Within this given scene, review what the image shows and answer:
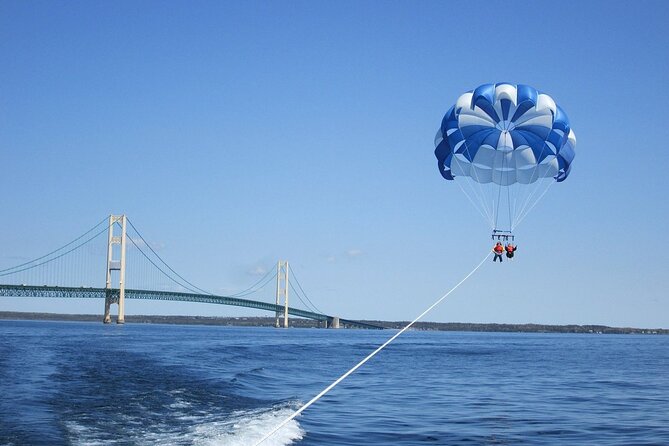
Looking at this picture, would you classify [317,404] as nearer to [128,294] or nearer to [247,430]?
[247,430]

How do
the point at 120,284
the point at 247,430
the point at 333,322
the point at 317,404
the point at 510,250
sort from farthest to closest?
the point at 333,322
the point at 120,284
the point at 510,250
the point at 317,404
the point at 247,430

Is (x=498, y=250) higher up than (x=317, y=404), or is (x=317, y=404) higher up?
(x=498, y=250)

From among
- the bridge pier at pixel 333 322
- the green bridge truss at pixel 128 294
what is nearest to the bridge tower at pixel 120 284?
the green bridge truss at pixel 128 294

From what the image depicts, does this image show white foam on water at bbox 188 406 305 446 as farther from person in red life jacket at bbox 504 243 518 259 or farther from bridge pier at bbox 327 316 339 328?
bridge pier at bbox 327 316 339 328

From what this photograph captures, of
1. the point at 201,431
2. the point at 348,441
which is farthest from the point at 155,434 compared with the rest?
the point at 348,441

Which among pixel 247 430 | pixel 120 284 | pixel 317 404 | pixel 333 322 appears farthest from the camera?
pixel 333 322

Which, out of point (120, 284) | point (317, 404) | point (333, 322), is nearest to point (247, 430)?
point (317, 404)

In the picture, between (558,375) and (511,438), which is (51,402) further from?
(558,375)

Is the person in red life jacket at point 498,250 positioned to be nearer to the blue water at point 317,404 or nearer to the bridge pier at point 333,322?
the blue water at point 317,404

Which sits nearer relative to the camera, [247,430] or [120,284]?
[247,430]
